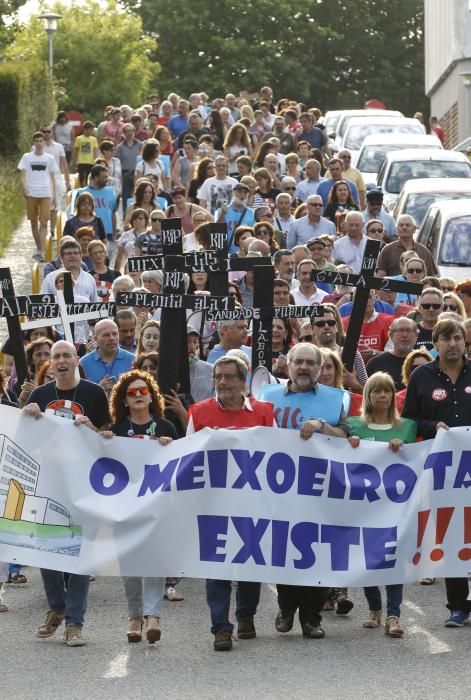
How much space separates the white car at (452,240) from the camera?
2016 cm

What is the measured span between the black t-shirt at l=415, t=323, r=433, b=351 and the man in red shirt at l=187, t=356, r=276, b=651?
3386 mm

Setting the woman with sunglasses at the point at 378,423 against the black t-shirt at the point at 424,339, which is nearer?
the woman with sunglasses at the point at 378,423

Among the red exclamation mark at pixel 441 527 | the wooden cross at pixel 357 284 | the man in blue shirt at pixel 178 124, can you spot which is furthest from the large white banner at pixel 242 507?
the man in blue shirt at pixel 178 124

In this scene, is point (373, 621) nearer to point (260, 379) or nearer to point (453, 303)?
point (260, 379)

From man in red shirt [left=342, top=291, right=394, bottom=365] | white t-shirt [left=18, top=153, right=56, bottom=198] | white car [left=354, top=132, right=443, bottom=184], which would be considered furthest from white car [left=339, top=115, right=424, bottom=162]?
man in red shirt [left=342, top=291, right=394, bottom=365]

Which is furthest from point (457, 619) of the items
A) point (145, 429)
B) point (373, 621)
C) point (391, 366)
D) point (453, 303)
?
point (453, 303)

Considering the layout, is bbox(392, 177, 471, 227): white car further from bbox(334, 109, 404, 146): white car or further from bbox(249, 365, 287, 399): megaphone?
bbox(334, 109, 404, 146): white car

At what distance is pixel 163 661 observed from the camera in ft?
35.5

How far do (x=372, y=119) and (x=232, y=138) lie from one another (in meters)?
11.3

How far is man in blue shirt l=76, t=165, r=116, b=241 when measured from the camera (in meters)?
22.5

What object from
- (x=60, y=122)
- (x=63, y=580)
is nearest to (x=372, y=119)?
(x=60, y=122)

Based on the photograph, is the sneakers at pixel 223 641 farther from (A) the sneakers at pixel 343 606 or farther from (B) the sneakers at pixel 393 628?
(A) the sneakers at pixel 343 606

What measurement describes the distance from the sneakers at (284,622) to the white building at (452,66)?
3814cm

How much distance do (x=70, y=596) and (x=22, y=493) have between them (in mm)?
701
